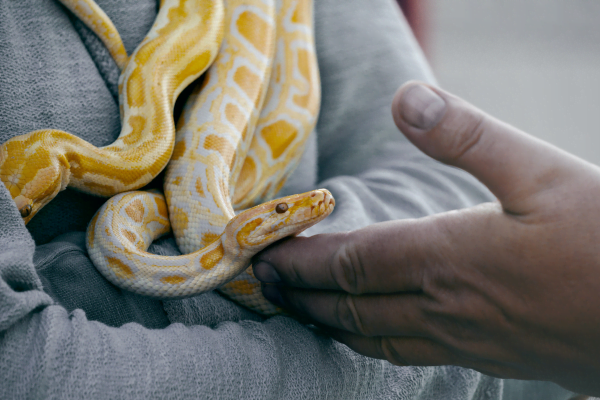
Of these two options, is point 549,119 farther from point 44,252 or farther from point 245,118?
point 44,252

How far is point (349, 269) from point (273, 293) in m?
0.19

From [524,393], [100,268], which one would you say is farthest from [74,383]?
[524,393]

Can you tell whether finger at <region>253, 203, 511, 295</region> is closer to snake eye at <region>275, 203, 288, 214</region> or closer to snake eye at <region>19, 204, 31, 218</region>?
snake eye at <region>275, 203, 288, 214</region>

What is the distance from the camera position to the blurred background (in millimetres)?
3625

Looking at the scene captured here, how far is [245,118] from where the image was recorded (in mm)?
1102

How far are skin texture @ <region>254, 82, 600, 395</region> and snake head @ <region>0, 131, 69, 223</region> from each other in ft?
1.47

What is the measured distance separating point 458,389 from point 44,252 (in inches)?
33.8

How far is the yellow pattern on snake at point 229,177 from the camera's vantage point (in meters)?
0.79

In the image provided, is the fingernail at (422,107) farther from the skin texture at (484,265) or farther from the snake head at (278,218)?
the snake head at (278,218)

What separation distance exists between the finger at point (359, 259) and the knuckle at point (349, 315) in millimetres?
26

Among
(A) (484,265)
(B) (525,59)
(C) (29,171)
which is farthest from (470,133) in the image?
(B) (525,59)

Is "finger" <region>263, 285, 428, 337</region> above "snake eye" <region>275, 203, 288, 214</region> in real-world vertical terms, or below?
below

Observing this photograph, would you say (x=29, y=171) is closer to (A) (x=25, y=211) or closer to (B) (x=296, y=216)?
(A) (x=25, y=211)

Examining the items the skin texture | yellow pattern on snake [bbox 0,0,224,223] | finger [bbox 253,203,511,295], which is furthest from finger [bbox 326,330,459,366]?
yellow pattern on snake [bbox 0,0,224,223]
